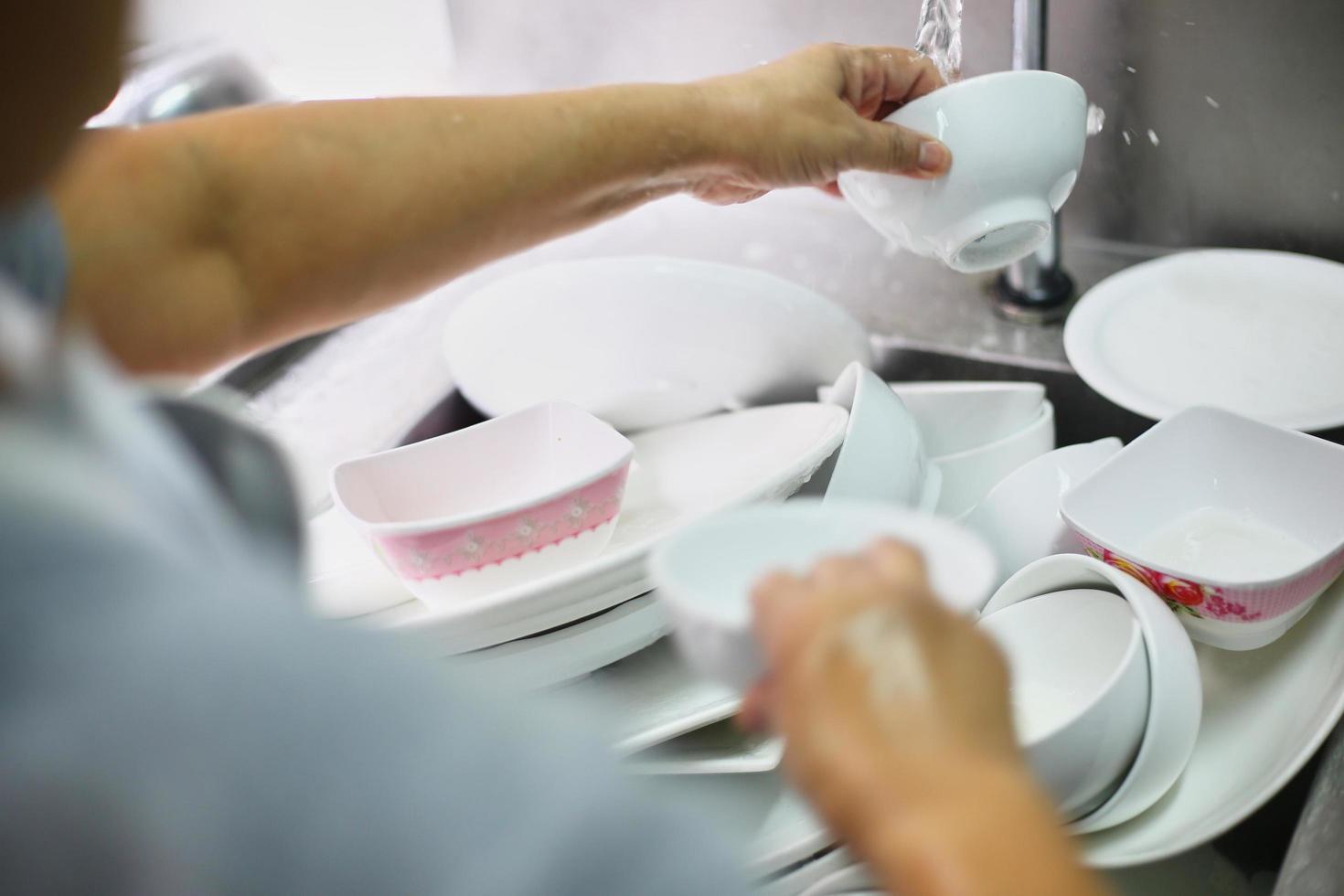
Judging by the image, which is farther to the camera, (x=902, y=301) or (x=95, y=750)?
(x=902, y=301)

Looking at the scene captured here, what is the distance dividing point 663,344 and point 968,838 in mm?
616

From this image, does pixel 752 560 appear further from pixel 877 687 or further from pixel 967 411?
pixel 967 411

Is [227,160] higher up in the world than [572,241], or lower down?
higher up

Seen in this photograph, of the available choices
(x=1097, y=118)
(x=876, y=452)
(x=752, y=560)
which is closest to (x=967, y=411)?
(x=876, y=452)

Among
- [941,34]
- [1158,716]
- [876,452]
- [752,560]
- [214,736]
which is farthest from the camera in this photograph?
[941,34]

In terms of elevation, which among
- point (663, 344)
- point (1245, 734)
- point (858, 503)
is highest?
point (858, 503)

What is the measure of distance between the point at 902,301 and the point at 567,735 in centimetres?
85

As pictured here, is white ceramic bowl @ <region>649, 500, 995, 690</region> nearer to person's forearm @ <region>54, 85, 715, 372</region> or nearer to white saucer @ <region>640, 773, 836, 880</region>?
white saucer @ <region>640, 773, 836, 880</region>

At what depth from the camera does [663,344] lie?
847mm

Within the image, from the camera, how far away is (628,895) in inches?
8.5

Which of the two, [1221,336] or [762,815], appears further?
[1221,336]

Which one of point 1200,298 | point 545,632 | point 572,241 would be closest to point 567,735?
point 545,632

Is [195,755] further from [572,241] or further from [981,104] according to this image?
[572,241]

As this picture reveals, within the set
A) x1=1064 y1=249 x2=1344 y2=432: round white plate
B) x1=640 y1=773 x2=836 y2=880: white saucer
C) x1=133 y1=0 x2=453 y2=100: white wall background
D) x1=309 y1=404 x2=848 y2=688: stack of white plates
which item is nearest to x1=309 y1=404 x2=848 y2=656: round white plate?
x1=309 y1=404 x2=848 y2=688: stack of white plates
